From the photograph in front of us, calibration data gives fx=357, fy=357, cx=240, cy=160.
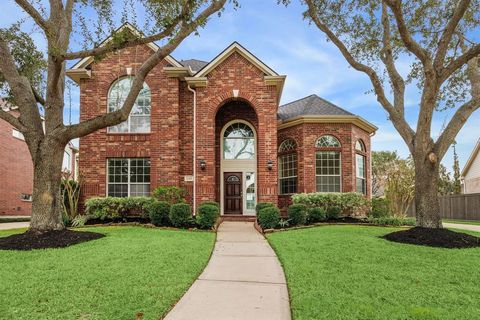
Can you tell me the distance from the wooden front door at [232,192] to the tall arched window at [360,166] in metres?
5.59

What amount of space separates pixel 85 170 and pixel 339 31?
36.3 feet

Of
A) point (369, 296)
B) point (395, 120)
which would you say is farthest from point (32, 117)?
point (395, 120)

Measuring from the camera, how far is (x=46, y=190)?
8844 mm

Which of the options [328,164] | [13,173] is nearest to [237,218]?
[328,164]

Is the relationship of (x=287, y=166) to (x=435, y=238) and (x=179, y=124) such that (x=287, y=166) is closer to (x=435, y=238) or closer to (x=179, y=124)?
(x=179, y=124)

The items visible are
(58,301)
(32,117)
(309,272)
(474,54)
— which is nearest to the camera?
(58,301)

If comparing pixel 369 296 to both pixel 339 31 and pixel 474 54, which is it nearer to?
pixel 474 54

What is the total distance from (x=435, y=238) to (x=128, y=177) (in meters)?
11.3

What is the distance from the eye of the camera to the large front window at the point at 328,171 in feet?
53.0

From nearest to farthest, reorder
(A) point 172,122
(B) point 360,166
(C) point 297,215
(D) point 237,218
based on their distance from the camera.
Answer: (C) point 297,215, (A) point 172,122, (D) point 237,218, (B) point 360,166

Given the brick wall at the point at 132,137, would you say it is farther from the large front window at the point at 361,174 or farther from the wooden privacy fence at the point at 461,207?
the wooden privacy fence at the point at 461,207

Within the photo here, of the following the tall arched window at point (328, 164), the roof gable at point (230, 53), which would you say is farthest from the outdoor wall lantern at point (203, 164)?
the tall arched window at point (328, 164)

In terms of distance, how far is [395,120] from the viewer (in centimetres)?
1014

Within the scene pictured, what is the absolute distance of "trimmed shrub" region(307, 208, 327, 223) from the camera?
13117 mm
